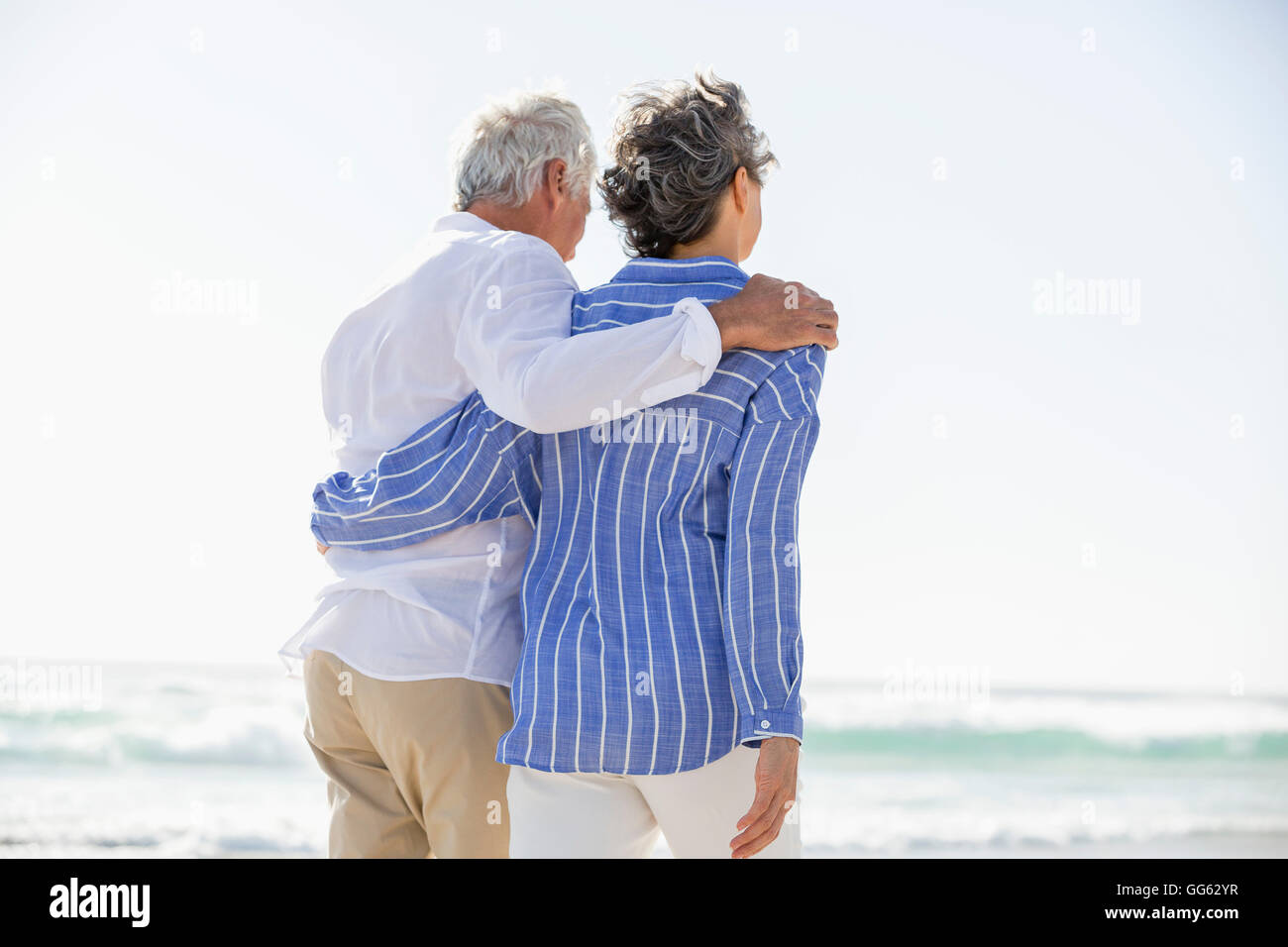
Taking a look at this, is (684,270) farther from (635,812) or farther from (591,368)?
(635,812)

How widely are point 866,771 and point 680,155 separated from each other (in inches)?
447

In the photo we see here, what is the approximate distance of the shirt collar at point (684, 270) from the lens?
5.98ft

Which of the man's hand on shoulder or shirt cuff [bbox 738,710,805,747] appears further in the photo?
the man's hand on shoulder

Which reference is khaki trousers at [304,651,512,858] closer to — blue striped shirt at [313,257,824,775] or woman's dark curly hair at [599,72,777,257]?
blue striped shirt at [313,257,824,775]

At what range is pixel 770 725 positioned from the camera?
1.58 meters

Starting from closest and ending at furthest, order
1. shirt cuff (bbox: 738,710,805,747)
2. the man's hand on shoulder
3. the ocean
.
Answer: shirt cuff (bbox: 738,710,805,747), the man's hand on shoulder, the ocean

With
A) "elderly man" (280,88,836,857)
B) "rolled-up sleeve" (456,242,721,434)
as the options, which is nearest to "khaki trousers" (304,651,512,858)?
"elderly man" (280,88,836,857)

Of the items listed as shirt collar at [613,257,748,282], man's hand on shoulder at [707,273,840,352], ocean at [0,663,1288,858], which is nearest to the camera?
man's hand on shoulder at [707,273,840,352]

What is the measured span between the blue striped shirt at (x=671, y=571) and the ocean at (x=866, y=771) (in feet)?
21.6

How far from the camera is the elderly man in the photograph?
6.27 feet

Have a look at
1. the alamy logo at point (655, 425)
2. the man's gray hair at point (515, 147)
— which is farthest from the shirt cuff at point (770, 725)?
the man's gray hair at point (515, 147)

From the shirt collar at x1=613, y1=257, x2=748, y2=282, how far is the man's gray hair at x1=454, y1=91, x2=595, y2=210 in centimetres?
58
